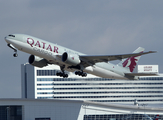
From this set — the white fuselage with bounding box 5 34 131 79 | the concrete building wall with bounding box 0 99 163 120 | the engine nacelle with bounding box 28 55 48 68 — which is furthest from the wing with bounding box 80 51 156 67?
the concrete building wall with bounding box 0 99 163 120

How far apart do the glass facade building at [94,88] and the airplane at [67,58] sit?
81.1 metres

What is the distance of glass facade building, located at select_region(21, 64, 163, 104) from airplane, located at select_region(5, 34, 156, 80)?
8115cm

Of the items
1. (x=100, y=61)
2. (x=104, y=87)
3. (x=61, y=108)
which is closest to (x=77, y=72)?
(x=100, y=61)

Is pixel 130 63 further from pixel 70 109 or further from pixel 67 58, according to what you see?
pixel 70 109

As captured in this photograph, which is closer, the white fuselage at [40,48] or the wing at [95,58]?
the white fuselage at [40,48]

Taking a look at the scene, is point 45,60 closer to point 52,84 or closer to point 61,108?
point 61,108

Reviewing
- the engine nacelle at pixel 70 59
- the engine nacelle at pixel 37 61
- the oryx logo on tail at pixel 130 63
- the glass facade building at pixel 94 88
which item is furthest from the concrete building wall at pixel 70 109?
the glass facade building at pixel 94 88

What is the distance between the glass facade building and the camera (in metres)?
149

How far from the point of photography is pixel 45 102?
270 feet

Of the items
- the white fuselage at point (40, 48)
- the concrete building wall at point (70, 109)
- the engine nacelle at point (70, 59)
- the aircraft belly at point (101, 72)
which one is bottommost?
the concrete building wall at point (70, 109)

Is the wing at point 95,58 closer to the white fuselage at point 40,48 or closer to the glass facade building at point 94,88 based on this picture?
the white fuselage at point 40,48

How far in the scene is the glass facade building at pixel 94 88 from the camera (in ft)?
490

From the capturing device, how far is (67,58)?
54188 mm

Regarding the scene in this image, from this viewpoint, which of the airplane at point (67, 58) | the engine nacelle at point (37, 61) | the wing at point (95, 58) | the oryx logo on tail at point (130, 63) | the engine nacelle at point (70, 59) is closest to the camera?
the airplane at point (67, 58)
